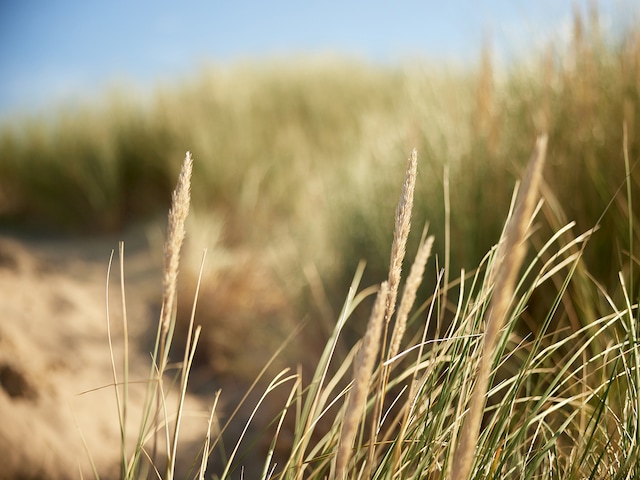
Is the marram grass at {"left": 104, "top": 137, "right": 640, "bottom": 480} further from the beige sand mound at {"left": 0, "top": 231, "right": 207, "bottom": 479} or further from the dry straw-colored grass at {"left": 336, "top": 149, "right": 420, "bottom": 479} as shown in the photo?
the beige sand mound at {"left": 0, "top": 231, "right": 207, "bottom": 479}

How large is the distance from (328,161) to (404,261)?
348cm

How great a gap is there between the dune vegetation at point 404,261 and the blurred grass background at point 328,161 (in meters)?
0.01

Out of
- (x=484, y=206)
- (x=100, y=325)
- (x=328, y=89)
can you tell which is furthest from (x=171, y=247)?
(x=328, y=89)

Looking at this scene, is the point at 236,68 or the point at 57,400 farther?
the point at 236,68

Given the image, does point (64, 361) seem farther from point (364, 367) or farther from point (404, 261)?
point (364, 367)

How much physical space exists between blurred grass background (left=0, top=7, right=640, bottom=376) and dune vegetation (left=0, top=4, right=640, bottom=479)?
0.05 feet

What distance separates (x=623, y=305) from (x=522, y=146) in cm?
83

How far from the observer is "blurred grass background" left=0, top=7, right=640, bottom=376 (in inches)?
76.4

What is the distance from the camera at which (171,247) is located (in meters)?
0.75

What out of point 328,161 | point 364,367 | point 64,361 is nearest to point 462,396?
point 364,367

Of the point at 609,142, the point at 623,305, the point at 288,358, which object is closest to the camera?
the point at 623,305

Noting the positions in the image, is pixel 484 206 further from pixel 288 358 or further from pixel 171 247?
pixel 171 247

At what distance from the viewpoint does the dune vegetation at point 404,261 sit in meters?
0.91

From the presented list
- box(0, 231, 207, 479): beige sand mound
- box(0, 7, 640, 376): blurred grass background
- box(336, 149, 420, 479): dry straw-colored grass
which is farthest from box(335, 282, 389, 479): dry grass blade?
box(0, 7, 640, 376): blurred grass background
